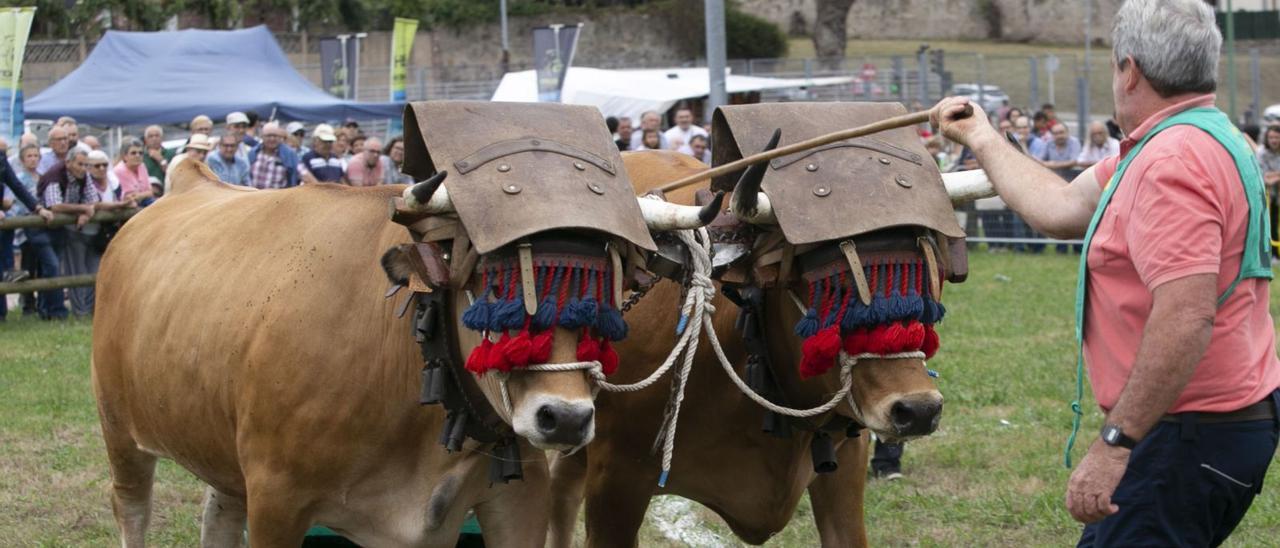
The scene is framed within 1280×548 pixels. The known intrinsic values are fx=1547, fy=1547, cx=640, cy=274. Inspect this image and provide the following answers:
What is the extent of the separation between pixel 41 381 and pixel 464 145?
7373mm

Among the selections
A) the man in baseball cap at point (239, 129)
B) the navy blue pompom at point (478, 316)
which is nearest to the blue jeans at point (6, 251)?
the man in baseball cap at point (239, 129)

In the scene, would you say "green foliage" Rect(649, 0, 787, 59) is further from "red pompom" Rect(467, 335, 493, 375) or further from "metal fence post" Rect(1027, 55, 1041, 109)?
"red pompom" Rect(467, 335, 493, 375)

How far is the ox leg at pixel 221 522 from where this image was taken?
581 centimetres

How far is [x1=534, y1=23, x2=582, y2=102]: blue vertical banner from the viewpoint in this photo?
2175 cm

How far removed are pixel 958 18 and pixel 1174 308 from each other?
5193 centimetres

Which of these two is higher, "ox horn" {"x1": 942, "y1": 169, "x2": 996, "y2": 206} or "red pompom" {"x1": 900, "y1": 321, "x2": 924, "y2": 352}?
"ox horn" {"x1": 942, "y1": 169, "x2": 996, "y2": 206}

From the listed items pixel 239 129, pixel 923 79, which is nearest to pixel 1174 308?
pixel 239 129

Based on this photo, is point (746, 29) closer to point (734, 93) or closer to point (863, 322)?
point (734, 93)

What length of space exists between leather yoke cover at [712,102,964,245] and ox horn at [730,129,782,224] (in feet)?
0.15

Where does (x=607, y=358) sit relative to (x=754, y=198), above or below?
below

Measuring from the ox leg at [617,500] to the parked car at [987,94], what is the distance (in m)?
24.0

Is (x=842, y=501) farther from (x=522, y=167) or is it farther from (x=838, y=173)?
(x=522, y=167)

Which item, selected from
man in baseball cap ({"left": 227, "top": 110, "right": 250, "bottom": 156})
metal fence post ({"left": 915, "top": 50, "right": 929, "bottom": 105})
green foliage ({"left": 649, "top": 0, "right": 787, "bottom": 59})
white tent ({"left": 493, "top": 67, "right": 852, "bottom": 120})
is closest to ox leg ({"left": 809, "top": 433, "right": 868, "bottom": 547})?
man in baseball cap ({"left": 227, "top": 110, "right": 250, "bottom": 156})

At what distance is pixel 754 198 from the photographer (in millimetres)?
4457
